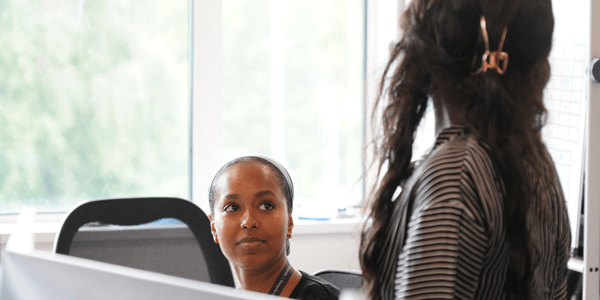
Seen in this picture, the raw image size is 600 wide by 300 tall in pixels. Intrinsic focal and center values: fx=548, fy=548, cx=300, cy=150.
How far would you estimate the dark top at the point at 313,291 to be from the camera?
0.97 m

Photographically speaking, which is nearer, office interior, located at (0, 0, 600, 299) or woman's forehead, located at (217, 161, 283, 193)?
woman's forehead, located at (217, 161, 283, 193)

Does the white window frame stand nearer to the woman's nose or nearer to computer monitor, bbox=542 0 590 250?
computer monitor, bbox=542 0 590 250

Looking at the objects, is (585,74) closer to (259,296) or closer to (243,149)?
(259,296)

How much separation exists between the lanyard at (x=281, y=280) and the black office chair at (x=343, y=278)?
35 cm

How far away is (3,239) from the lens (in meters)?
1.98

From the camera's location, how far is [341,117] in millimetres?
2787

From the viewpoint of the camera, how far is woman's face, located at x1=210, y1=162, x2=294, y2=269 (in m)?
0.97

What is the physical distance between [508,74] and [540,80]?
6cm

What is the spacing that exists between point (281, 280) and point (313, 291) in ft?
0.20

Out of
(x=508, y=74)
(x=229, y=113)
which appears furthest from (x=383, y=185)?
(x=229, y=113)

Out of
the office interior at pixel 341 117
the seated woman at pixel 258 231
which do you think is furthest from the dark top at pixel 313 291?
the office interior at pixel 341 117

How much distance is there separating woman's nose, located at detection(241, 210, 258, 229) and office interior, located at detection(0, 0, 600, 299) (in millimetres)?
716

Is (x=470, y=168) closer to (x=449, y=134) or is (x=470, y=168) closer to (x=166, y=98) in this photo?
(x=449, y=134)

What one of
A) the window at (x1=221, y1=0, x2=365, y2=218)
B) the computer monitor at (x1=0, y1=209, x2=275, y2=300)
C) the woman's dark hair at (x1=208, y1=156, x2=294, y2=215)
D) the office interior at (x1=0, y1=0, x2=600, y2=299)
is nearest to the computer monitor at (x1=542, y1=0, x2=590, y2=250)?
the office interior at (x1=0, y1=0, x2=600, y2=299)
